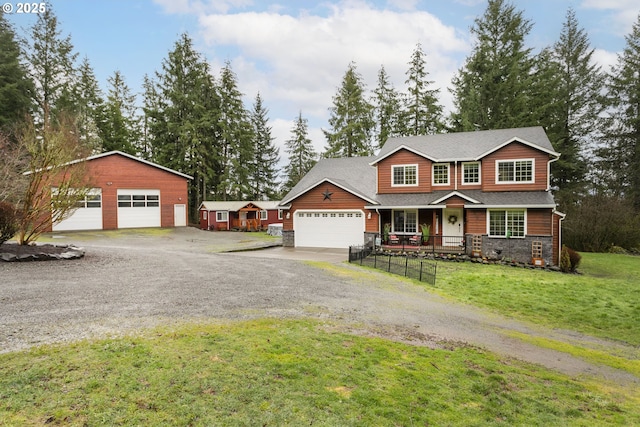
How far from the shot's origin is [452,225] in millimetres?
21609

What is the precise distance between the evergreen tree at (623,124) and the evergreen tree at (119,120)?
5157 centimetres

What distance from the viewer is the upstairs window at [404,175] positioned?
2272 cm

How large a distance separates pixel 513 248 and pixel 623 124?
23.5 m

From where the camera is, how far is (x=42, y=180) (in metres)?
14.2

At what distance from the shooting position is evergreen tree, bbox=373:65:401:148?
40.6 metres

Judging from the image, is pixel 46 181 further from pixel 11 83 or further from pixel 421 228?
pixel 11 83

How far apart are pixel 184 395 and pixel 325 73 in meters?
41.2

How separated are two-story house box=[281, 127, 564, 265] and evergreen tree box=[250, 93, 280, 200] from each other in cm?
2604

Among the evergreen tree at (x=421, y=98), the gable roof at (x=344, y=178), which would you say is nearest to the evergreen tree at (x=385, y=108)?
the evergreen tree at (x=421, y=98)

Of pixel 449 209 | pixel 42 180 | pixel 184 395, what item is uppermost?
pixel 42 180

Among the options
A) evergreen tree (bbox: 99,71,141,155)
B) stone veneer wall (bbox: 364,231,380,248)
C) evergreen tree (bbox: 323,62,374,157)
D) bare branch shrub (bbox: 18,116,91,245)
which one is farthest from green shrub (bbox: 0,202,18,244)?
evergreen tree (bbox: 99,71,141,155)

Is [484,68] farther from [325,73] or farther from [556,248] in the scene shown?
[556,248]

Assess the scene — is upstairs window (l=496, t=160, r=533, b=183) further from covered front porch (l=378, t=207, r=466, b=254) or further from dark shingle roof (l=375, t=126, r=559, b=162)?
covered front porch (l=378, t=207, r=466, b=254)

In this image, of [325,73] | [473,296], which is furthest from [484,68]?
[473,296]
